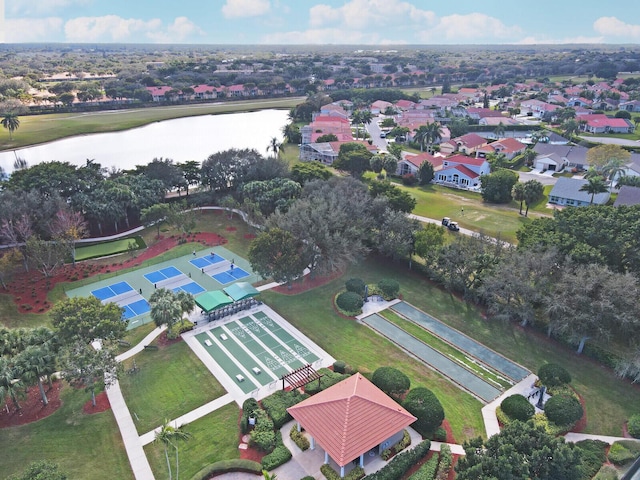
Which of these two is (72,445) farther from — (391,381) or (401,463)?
(391,381)

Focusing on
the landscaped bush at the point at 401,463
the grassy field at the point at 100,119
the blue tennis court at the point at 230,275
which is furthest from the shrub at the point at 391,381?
the grassy field at the point at 100,119

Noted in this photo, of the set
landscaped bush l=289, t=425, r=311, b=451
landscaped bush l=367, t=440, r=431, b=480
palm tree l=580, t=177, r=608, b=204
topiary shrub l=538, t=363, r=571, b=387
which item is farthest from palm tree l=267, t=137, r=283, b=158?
landscaped bush l=367, t=440, r=431, b=480

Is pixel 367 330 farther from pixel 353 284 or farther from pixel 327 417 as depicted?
pixel 327 417

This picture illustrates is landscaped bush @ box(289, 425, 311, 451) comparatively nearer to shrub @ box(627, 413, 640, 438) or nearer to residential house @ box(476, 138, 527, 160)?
shrub @ box(627, 413, 640, 438)

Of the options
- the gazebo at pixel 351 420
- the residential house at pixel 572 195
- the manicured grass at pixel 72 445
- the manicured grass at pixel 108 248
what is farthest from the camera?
the residential house at pixel 572 195

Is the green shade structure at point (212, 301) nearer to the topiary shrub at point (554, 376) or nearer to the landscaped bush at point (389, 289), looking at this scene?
the landscaped bush at point (389, 289)

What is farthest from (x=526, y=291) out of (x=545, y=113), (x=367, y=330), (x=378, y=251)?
(x=545, y=113)

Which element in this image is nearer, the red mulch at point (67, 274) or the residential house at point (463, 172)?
the red mulch at point (67, 274)
